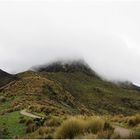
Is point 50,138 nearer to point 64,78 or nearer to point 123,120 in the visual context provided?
point 123,120

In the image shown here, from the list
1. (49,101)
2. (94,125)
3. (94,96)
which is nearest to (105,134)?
Answer: (94,125)

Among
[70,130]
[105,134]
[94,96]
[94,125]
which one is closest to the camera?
[105,134]

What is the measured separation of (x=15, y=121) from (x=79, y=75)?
163212mm

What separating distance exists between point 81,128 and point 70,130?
0.44 meters

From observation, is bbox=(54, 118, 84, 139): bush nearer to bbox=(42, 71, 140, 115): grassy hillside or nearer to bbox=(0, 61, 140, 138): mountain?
bbox=(0, 61, 140, 138): mountain

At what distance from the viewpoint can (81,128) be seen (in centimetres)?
1512

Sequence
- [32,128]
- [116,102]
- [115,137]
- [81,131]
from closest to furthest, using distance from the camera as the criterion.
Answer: [115,137]
[81,131]
[32,128]
[116,102]

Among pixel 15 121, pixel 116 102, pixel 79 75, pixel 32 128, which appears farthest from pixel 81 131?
pixel 79 75

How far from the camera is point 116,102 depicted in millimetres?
154375

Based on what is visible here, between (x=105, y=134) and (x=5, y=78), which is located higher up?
(x=5, y=78)

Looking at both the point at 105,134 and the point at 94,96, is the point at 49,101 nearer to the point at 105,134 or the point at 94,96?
the point at 105,134

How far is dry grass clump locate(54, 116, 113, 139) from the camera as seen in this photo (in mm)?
14641

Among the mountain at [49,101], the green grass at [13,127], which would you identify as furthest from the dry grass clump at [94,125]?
the green grass at [13,127]

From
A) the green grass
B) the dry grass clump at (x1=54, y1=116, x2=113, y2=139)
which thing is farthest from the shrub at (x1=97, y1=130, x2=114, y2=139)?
the green grass
